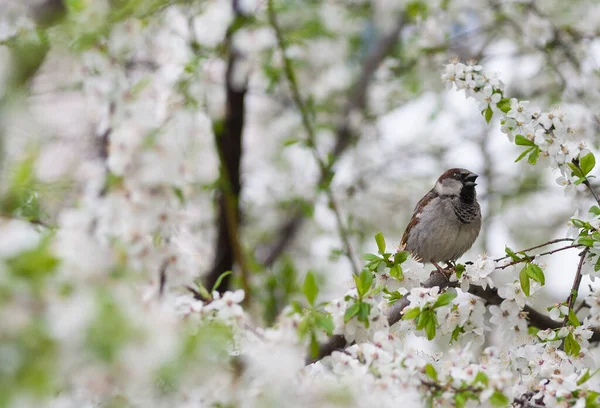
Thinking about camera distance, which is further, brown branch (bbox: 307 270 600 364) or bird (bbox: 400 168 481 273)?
bird (bbox: 400 168 481 273)

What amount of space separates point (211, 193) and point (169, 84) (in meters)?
1.17

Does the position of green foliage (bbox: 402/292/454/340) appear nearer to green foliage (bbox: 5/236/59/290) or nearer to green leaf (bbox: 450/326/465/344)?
green leaf (bbox: 450/326/465/344)

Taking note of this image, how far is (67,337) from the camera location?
881 mm

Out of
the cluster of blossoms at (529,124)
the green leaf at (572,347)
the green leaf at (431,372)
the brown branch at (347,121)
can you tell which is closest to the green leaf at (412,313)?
the green leaf at (431,372)

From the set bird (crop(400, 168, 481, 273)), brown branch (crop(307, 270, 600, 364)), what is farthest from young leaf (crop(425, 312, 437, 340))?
bird (crop(400, 168, 481, 273))

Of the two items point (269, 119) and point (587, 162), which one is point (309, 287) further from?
point (269, 119)

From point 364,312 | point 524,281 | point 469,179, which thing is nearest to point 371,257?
point 364,312

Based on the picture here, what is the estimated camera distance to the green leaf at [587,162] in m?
1.94

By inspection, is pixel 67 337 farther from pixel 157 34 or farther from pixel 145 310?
pixel 157 34

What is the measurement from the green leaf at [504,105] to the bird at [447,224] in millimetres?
967

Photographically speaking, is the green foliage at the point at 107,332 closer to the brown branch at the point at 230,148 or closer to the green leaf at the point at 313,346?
the green leaf at the point at 313,346

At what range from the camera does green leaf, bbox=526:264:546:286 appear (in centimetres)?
179

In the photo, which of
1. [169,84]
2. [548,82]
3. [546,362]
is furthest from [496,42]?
[546,362]

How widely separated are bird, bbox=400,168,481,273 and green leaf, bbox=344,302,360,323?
1472 mm
